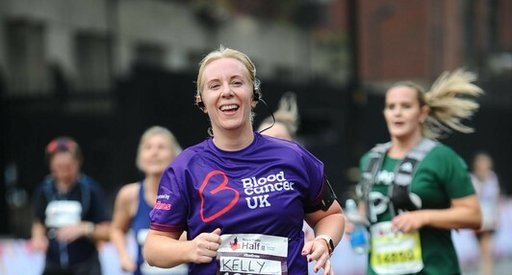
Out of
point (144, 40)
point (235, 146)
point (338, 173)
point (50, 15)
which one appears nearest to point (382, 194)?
point (235, 146)

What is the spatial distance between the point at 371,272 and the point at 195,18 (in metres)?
21.6

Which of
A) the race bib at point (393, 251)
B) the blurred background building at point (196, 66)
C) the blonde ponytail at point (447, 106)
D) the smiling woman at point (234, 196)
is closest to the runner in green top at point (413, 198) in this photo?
the race bib at point (393, 251)

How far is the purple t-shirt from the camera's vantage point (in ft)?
14.6

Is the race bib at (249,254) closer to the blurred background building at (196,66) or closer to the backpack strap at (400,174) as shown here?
the blurred background building at (196,66)

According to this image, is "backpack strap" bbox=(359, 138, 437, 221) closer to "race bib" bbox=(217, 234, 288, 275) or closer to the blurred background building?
the blurred background building

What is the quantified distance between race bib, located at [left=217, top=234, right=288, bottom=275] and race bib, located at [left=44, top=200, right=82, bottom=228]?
16.7 ft

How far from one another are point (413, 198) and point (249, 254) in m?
2.51

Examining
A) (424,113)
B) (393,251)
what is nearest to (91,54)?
(424,113)

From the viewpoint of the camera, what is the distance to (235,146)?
457 centimetres

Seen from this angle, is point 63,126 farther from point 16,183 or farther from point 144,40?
point 144,40

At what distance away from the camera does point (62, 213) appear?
30.9 ft

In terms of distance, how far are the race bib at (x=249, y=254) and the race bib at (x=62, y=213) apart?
5.09 metres

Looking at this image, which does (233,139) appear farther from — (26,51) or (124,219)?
(26,51)

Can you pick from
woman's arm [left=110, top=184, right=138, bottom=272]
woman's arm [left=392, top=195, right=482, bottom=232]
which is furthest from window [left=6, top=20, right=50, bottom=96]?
woman's arm [left=392, top=195, right=482, bottom=232]
